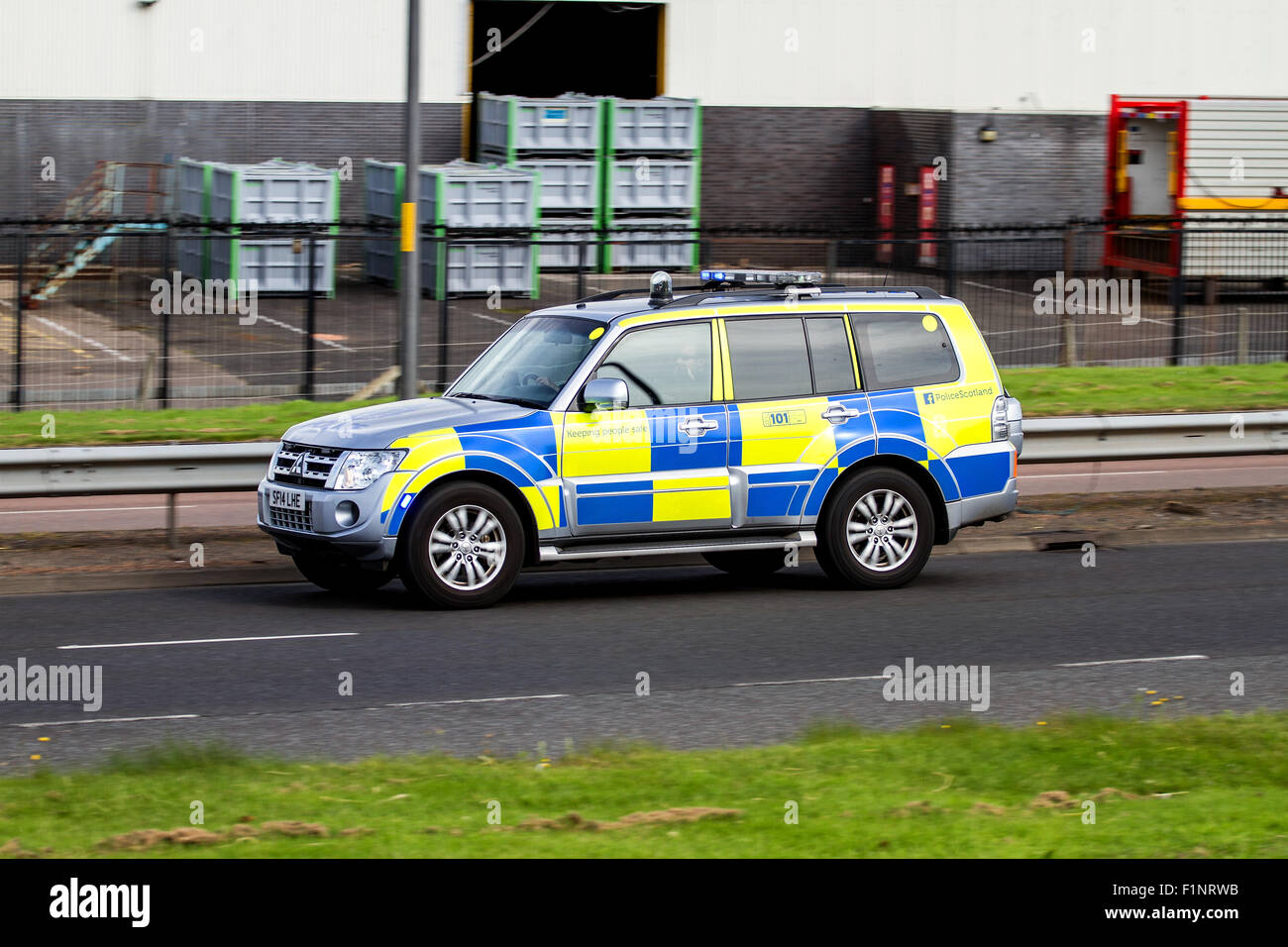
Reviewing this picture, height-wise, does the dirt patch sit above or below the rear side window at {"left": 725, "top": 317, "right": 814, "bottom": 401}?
below

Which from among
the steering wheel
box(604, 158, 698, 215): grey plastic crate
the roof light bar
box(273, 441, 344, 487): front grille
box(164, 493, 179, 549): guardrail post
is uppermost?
box(604, 158, 698, 215): grey plastic crate

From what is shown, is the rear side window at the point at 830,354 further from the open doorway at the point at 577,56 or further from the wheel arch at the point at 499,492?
the open doorway at the point at 577,56

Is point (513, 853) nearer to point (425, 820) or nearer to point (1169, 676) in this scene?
point (425, 820)

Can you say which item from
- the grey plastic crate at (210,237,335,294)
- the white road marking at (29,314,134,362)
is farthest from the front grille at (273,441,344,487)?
the grey plastic crate at (210,237,335,294)

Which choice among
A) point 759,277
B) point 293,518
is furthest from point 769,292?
point 293,518

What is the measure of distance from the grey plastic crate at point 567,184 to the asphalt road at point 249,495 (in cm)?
1783

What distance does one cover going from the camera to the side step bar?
11422 millimetres

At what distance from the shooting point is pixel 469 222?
3281 cm

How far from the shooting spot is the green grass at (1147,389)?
19984 mm

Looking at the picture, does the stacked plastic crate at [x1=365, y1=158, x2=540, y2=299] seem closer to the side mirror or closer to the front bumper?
the side mirror

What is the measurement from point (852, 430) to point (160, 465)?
5008 mm

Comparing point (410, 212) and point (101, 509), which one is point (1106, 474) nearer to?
point (410, 212)

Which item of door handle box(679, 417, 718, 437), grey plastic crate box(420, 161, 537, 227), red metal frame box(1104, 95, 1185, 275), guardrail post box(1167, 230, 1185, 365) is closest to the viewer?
door handle box(679, 417, 718, 437)

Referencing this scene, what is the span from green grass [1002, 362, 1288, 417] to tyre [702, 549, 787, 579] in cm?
723
